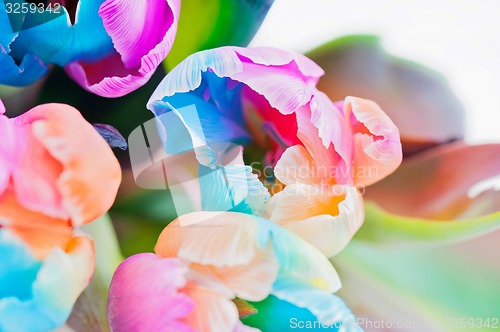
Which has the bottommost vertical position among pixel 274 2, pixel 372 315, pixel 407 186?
pixel 372 315

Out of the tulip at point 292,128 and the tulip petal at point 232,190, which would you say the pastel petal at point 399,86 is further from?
the tulip petal at point 232,190

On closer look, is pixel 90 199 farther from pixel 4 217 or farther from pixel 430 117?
pixel 430 117

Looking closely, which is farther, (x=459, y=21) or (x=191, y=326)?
(x=459, y=21)

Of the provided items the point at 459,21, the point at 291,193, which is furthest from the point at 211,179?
the point at 459,21

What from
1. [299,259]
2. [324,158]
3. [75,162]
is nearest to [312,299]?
[299,259]

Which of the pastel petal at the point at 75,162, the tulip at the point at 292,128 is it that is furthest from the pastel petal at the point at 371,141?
the pastel petal at the point at 75,162

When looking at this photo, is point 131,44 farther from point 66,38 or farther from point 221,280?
point 221,280
